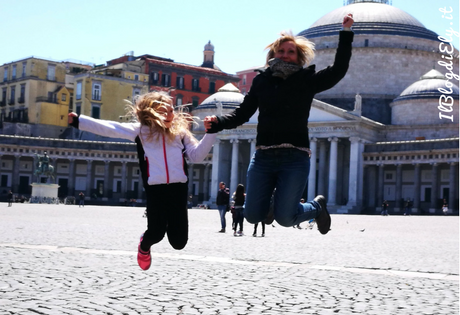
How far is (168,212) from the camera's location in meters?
7.98

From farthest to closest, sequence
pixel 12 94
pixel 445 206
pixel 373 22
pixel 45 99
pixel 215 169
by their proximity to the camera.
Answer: pixel 12 94 → pixel 45 99 → pixel 373 22 → pixel 215 169 → pixel 445 206

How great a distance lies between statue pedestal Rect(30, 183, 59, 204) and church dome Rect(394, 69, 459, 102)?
1615 inches

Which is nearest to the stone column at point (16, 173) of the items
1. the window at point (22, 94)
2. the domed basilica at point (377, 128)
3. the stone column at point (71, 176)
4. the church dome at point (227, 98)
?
the stone column at point (71, 176)

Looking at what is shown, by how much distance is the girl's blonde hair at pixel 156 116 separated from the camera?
306 inches

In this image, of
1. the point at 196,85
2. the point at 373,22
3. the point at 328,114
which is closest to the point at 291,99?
the point at 328,114

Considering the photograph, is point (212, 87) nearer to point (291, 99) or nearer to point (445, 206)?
point (445, 206)

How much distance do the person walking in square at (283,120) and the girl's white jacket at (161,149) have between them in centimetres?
40

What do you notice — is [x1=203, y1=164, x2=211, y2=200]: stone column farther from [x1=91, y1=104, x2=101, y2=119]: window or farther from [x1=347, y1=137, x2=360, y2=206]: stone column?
[x1=347, y1=137, x2=360, y2=206]: stone column

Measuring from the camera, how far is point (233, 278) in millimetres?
14203

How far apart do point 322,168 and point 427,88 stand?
593 inches

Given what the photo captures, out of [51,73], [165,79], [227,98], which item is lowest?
[227,98]

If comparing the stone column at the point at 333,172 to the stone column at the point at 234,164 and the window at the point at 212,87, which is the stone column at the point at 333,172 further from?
the window at the point at 212,87

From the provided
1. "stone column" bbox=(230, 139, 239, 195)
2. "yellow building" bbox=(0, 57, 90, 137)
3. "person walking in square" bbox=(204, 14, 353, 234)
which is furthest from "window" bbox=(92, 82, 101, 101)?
"person walking in square" bbox=(204, 14, 353, 234)

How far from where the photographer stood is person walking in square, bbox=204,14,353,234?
25.5ft
